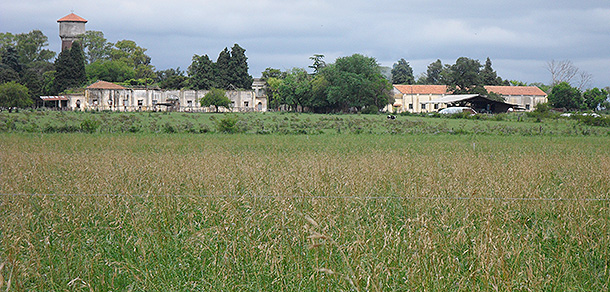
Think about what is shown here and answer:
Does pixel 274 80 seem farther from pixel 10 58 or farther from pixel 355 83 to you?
pixel 10 58

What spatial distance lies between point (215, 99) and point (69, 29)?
48866mm

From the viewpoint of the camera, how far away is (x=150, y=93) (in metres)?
68.8

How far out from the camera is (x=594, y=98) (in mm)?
77938

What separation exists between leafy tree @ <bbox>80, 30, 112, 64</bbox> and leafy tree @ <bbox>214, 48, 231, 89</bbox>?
41.2 meters

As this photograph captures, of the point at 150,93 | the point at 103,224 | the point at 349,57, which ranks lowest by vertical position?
the point at 103,224

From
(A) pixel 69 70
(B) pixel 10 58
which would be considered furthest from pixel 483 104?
(B) pixel 10 58

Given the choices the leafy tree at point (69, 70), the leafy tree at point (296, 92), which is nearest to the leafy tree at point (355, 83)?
the leafy tree at point (296, 92)

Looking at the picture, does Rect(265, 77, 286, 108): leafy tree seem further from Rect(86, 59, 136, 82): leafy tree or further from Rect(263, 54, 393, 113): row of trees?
Rect(86, 59, 136, 82): leafy tree

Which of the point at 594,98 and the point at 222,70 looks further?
the point at 594,98

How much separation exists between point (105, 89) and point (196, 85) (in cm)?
1166

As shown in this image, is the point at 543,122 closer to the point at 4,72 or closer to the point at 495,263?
the point at 495,263

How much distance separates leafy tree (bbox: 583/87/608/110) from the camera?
7775 centimetres

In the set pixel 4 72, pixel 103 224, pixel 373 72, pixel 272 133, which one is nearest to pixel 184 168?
pixel 103 224

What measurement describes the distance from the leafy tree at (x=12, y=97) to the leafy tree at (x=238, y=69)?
25.8 meters
